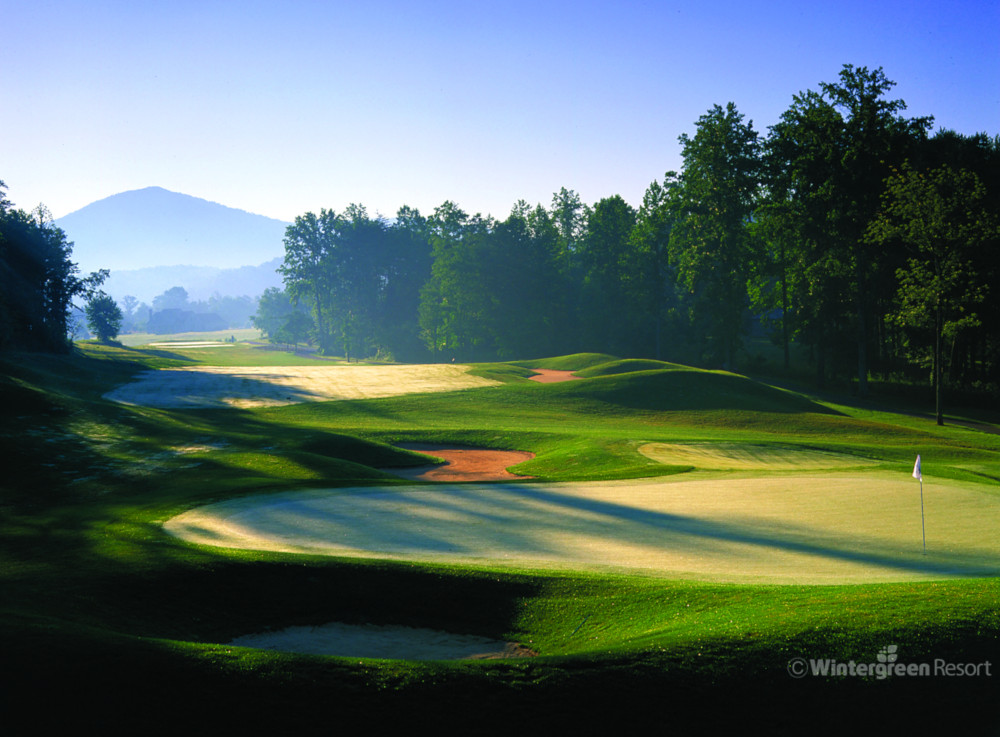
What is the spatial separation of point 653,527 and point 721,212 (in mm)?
65711

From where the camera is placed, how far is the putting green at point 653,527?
1208 centimetres

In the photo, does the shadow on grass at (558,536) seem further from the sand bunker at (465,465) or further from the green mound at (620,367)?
the green mound at (620,367)

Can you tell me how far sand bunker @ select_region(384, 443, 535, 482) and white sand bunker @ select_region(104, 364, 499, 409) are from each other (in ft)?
56.0

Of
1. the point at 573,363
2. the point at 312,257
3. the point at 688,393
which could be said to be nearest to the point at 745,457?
the point at 688,393

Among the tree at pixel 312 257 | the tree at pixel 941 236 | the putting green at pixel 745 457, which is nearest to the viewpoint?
the putting green at pixel 745 457

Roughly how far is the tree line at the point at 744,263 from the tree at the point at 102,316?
30.7 m

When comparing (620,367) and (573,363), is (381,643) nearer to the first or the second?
(620,367)

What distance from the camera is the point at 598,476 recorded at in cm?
2175

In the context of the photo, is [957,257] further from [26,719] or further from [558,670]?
[26,719]

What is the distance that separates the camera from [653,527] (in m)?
14.8

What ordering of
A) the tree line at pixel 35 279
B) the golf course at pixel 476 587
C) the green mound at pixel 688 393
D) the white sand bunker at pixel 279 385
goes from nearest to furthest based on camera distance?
1. the golf course at pixel 476 587
2. the green mound at pixel 688 393
3. the white sand bunker at pixel 279 385
4. the tree line at pixel 35 279

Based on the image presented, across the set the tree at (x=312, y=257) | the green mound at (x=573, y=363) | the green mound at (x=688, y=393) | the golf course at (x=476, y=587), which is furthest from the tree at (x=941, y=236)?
the tree at (x=312, y=257)

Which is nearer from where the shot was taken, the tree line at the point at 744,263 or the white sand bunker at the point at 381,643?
the white sand bunker at the point at 381,643

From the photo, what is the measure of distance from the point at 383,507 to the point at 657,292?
79800 millimetres
